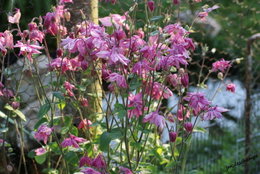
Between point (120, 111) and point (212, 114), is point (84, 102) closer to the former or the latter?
point (120, 111)

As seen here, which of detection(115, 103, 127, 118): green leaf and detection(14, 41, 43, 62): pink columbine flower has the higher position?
detection(14, 41, 43, 62): pink columbine flower

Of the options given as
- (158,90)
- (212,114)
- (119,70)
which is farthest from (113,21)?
(212,114)

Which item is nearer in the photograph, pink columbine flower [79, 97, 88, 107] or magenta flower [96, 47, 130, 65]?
magenta flower [96, 47, 130, 65]

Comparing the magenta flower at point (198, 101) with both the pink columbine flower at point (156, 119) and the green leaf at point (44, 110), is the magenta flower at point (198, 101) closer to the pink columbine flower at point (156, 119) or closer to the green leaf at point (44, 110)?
the pink columbine flower at point (156, 119)

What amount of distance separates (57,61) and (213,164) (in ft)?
7.08

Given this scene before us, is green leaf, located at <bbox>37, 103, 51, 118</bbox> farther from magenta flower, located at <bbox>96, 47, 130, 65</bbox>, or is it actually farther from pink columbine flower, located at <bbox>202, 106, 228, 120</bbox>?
pink columbine flower, located at <bbox>202, 106, 228, 120</bbox>

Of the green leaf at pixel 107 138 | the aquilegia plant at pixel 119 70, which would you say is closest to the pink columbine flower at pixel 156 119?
the aquilegia plant at pixel 119 70

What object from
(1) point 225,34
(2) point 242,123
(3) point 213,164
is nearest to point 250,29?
(1) point 225,34

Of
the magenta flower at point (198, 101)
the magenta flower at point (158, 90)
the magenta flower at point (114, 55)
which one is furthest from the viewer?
the magenta flower at point (158, 90)

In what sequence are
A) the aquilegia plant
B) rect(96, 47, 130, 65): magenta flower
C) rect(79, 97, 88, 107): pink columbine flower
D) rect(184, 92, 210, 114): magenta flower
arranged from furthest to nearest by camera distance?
rect(79, 97, 88, 107): pink columbine flower < rect(184, 92, 210, 114): magenta flower < the aquilegia plant < rect(96, 47, 130, 65): magenta flower

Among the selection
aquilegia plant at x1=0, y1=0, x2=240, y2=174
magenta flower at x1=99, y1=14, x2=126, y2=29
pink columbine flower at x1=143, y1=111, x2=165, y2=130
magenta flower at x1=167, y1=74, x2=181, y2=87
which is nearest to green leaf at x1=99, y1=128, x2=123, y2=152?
aquilegia plant at x1=0, y1=0, x2=240, y2=174

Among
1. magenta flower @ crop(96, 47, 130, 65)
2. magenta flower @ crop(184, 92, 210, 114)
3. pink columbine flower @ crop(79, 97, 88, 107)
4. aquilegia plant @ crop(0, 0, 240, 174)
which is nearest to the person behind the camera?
magenta flower @ crop(96, 47, 130, 65)

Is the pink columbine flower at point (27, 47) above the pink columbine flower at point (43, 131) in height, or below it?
above

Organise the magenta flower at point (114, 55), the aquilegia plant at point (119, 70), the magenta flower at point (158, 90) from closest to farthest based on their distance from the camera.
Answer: the magenta flower at point (114, 55) → the aquilegia plant at point (119, 70) → the magenta flower at point (158, 90)
